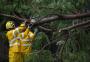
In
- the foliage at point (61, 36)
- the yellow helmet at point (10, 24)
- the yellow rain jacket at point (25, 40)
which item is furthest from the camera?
the yellow helmet at point (10, 24)

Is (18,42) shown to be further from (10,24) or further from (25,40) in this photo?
(10,24)

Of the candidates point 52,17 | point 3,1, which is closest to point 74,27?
point 52,17

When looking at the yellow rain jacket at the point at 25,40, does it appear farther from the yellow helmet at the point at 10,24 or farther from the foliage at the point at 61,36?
the foliage at the point at 61,36

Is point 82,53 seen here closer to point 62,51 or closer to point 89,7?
point 62,51

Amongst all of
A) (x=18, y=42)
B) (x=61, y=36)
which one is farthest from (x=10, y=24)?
(x=61, y=36)

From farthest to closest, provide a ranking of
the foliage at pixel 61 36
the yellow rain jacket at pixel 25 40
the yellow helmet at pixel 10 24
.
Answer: the yellow helmet at pixel 10 24
the yellow rain jacket at pixel 25 40
the foliage at pixel 61 36

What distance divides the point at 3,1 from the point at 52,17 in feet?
4.71

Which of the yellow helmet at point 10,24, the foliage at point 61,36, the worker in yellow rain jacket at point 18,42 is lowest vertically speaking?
the worker in yellow rain jacket at point 18,42

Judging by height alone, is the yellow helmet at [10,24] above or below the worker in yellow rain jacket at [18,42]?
above

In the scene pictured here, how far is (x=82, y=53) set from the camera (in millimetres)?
4465

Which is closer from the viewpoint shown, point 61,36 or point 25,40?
point 61,36

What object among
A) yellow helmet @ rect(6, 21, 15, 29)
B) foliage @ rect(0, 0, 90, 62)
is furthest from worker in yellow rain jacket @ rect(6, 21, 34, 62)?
foliage @ rect(0, 0, 90, 62)

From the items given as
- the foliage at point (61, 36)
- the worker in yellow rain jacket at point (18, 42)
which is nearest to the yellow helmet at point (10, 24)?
the worker in yellow rain jacket at point (18, 42)

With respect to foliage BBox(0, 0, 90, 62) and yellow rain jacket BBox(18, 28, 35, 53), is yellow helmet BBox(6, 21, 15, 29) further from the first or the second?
foliage BBox(0, 0, 90, 62)
